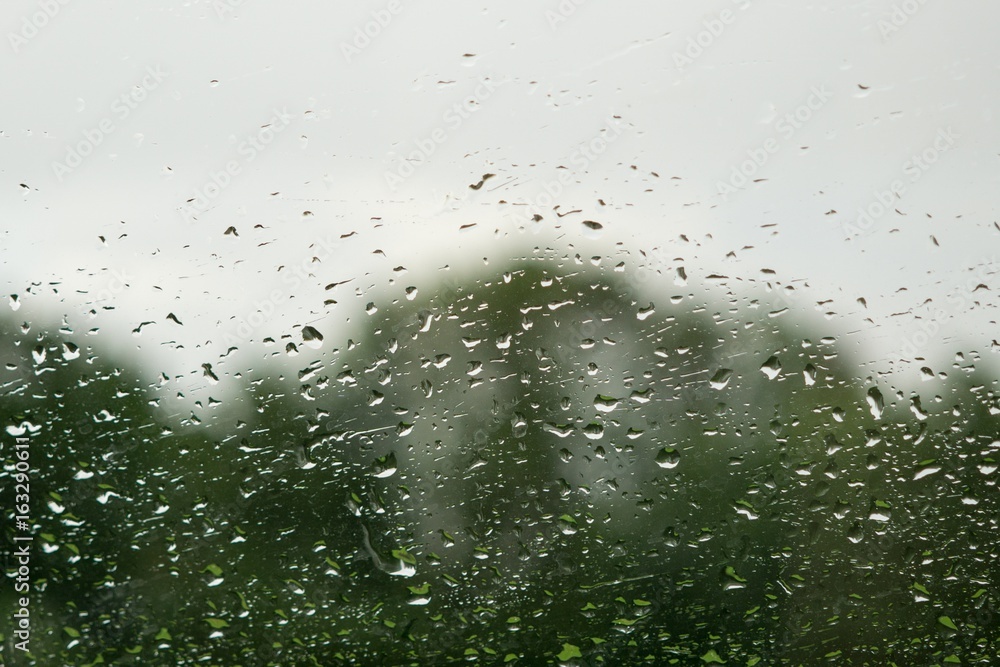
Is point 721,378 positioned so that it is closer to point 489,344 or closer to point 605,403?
point 605,403

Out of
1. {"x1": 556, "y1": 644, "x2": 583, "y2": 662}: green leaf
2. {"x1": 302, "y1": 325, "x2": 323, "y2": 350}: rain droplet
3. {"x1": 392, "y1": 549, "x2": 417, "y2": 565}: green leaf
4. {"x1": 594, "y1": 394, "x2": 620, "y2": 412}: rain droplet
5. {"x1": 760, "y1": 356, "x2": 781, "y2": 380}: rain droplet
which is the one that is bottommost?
{"x1": 556, "y1": 644, "x2": 583, "y2": 662}: green leaf

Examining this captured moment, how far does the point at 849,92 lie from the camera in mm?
1275

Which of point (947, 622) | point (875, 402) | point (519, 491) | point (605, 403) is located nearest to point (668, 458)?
point (605, 403)

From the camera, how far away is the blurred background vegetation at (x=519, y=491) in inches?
43.0

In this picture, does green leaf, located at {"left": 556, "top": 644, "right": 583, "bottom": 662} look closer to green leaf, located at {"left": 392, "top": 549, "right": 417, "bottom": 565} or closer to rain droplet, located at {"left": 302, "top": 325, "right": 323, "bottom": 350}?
green leaf, located at {"left": 392, "top": 549, "right": 417, "bottom": 565}

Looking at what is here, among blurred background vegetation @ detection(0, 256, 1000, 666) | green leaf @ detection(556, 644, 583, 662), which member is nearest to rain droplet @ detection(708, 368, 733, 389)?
blurred background vegetation @ detection(0, 256, 1000, 666)

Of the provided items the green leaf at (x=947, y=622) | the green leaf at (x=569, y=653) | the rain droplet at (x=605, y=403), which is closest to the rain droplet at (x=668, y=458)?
the rain droplet at (x=605, y=403)

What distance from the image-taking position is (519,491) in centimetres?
114

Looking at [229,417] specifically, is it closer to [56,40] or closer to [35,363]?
[35,363]

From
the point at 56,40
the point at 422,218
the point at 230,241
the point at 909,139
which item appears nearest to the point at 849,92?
the point at 909,139

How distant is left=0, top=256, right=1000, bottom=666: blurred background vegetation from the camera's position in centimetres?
109

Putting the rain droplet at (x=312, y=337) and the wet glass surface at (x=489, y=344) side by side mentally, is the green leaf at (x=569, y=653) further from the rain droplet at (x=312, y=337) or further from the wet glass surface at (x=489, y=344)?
the rain droplet at (x=312, y=337)

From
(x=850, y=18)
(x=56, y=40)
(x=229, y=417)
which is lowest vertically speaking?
(x=229, y=417)

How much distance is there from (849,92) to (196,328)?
117cm
